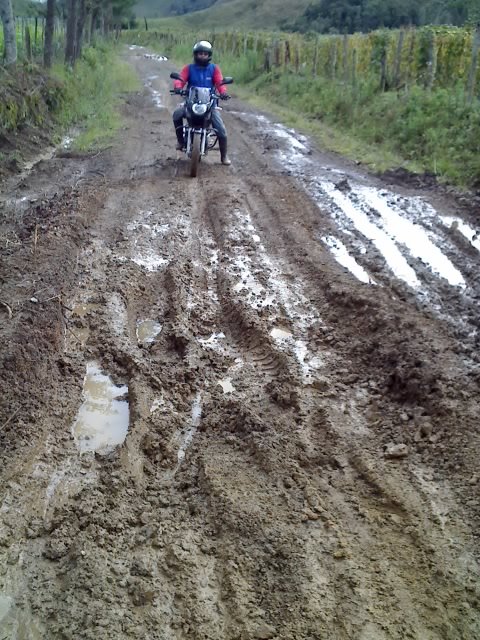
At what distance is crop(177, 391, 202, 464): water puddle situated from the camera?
13.1 ft

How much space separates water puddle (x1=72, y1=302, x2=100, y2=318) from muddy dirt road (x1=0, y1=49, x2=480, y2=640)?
3 cm

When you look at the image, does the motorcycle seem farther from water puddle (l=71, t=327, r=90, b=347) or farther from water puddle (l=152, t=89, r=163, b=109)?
water puddle (l=152, t=89, r=163, b=109)

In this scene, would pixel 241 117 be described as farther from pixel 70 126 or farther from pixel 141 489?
pixel 141 489

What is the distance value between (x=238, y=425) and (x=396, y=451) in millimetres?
1046

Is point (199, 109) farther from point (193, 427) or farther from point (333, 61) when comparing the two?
point (333, 61)

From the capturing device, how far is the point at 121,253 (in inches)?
272

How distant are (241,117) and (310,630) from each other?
15176 millimetres

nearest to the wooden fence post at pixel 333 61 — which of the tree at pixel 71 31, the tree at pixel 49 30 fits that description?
the tree at pixel 71 31

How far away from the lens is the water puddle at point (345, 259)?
6447mm

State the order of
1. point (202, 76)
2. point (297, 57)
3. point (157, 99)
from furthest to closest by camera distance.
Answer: point (297, 57) < point (157, 99) < point (202, 76)

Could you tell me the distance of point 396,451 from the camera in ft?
12.8

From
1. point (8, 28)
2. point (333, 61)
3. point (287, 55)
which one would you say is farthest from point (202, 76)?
point (287, 55)

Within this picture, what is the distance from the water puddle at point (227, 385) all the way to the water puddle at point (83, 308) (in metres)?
1.58

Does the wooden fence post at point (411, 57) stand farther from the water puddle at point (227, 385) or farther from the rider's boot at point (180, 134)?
the water puddle at point (227, 385)
